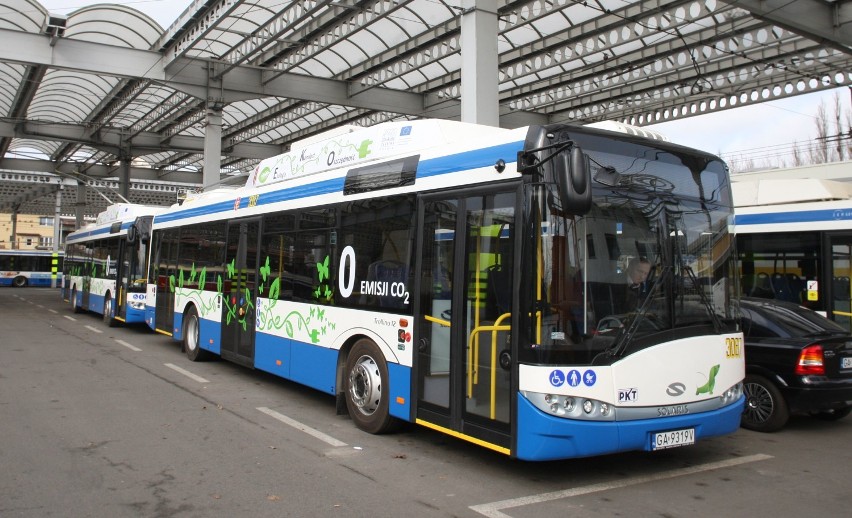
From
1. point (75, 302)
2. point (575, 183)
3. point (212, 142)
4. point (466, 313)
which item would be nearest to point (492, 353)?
point (466, 313)

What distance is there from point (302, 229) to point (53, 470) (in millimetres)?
4091

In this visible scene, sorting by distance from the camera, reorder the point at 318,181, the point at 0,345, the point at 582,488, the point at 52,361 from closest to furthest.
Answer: the point at 582,488, the point at 318,181, the point at 52,361, the point at 0,345

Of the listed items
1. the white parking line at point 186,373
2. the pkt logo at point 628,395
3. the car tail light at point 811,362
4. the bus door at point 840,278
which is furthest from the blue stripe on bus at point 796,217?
the white parking line at point 186,373

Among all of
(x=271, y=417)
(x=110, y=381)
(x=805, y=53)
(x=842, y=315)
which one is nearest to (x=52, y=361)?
(x=110, y=381)

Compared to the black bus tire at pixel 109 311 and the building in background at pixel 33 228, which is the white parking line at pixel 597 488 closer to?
the black bus tire at pixel 109 311

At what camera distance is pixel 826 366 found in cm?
763

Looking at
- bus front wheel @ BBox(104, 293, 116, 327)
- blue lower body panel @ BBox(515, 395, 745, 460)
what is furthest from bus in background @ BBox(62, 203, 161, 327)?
blue lower body panel @ BBox(515, 395, 745, 460)

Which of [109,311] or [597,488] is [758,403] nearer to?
[597,488]

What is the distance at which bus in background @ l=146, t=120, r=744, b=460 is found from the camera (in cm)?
529

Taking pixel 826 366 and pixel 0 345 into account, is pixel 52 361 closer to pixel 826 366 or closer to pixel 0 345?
pixel 0 345

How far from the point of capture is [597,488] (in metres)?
5.63

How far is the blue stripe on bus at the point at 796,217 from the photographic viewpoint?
9611 mm

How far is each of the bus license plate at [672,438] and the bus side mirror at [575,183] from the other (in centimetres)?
198

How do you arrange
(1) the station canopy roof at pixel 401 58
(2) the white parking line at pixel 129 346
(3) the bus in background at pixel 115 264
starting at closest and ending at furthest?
(2) the white parking line at pixel 129 346
(1) the station canopy roof at pixel 401 58
(3) the bus in background at pixel 115 264
